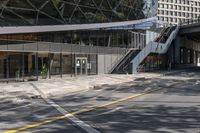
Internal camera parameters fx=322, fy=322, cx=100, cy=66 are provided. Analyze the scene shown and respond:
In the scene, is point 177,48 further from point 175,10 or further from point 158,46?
point 175,10

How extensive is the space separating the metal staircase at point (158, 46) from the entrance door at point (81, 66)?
266 inches

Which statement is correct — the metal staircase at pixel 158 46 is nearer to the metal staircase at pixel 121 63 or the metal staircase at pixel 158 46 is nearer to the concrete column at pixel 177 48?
the metal staircase at pixel 121 63

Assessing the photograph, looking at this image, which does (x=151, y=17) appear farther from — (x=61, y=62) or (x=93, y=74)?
Answer: (x=61, y=62)

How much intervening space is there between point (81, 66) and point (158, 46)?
16532 mm

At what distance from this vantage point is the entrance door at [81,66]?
39.0 meters

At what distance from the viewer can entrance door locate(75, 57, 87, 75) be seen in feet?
128

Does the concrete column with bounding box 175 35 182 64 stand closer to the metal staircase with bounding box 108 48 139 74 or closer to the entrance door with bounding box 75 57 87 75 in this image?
the metal staircase with bounding box 108 48 139 74

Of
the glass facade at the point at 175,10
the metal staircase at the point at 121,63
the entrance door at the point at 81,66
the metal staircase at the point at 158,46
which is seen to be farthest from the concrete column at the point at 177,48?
the glass facade at the point at 175,10

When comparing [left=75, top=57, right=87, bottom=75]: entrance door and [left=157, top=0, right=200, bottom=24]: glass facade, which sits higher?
[left=157, top=0, right=200, bottom=24]: glass facade

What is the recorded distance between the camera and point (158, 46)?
51.1 metres

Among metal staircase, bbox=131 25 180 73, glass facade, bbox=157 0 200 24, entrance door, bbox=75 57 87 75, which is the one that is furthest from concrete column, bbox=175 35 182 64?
glass facade, bbox=157 0 200 24

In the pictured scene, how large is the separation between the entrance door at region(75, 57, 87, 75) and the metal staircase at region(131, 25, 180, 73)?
675 cm

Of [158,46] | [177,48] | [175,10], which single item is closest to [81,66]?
[158,46]

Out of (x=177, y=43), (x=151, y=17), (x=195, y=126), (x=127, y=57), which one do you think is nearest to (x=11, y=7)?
(x=127, y=57)
